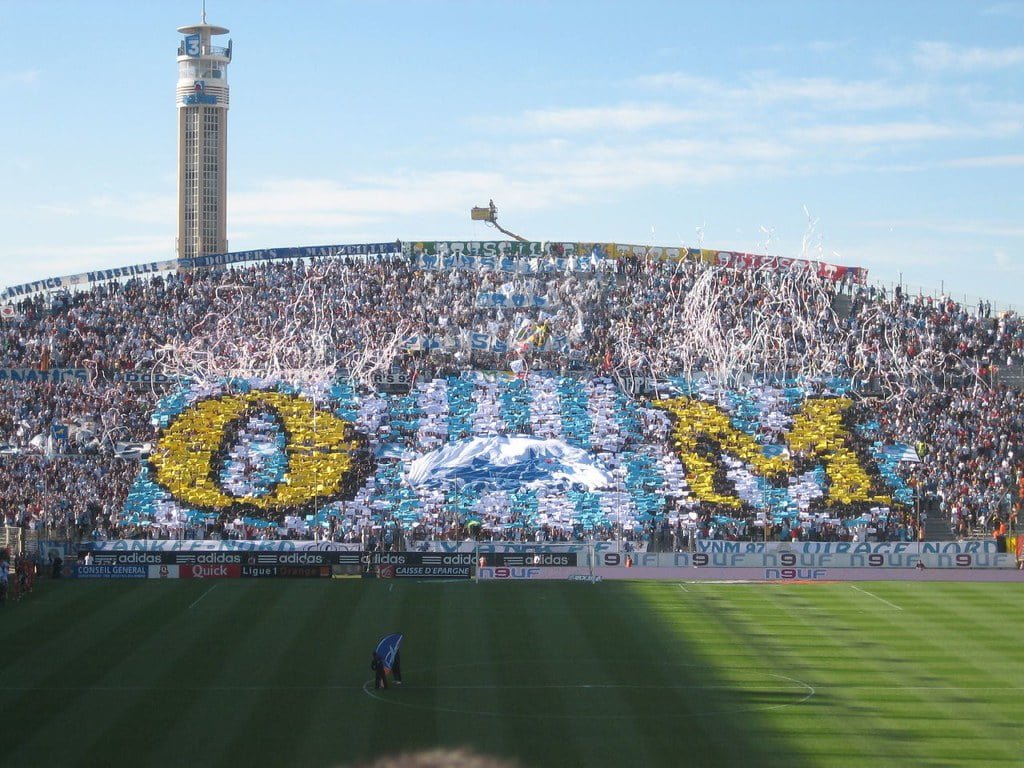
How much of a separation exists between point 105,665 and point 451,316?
4757 centimetres

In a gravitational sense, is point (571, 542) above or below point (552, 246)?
below

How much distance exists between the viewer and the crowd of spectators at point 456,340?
6831 cm

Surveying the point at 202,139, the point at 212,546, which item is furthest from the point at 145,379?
the point at 202,139

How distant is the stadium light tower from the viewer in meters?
167

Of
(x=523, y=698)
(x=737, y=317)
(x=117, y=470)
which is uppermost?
(x=737, y=317)

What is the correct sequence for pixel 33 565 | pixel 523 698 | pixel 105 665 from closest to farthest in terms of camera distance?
pixel 523 698 → pixel 105 665 → pixel 33 565

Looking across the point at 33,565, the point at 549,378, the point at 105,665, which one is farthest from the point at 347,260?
the point at 105,665

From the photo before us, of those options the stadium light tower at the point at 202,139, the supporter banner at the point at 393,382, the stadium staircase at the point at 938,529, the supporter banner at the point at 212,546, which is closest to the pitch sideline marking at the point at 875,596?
the stadium staircase at the point at 938,529

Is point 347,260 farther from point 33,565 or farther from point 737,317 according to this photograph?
point 33,565

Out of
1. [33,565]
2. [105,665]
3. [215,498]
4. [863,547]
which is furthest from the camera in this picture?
[215,498]

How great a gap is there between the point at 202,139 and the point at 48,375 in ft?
309

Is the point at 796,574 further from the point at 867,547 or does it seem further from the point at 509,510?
the point at 509,510

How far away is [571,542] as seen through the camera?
200 feet

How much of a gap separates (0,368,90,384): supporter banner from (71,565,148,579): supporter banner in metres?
23.5
